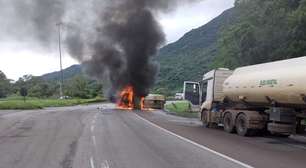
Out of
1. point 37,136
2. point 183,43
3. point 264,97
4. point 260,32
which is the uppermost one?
point 183,43

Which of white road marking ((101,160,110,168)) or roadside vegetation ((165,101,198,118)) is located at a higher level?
white road marking ((101,160,110,168))

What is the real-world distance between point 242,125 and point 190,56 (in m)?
108

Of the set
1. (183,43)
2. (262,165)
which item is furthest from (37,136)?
(183,43)

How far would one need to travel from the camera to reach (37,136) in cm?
1983

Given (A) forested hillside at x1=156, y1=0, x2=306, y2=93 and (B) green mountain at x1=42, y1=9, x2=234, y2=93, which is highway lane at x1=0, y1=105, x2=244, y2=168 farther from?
(B) green mountain at x1=42, y1=9, x2=234, y2=93

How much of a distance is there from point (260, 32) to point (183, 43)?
119 m

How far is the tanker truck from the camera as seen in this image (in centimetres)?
1828

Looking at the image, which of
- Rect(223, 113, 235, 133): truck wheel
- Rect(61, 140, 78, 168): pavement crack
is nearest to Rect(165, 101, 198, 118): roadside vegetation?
Rect(223, 113, 235, 133): truck wheel

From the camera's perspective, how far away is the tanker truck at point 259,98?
60.0 feet

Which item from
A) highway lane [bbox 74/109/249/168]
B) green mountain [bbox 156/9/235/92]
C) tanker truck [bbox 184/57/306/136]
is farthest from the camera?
green mountain [bbox 156/9/235/92]

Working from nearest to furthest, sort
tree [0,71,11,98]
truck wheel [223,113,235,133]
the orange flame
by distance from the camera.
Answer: truck wheel [223,113,235,133], the orange flame, tree [0,71,11,98]

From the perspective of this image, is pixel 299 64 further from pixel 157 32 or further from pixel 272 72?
pixel 157 32

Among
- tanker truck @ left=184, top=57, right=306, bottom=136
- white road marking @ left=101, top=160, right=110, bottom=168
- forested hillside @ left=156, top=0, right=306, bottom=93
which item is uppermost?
forested hillside @ left=156, top=0, right=306, bottom=93

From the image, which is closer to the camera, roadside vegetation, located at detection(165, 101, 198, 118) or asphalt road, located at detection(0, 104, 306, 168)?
asphalt road, located at detection(0, 104, 306, 168)
